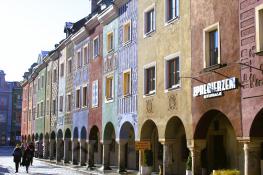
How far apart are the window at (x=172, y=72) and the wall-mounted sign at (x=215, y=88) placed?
83.2 inches

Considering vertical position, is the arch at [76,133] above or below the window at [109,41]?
below

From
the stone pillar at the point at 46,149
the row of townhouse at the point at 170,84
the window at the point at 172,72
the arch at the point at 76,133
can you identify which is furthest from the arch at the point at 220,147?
the stone pillar at the point at 46,149

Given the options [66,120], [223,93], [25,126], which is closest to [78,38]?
[66,120]

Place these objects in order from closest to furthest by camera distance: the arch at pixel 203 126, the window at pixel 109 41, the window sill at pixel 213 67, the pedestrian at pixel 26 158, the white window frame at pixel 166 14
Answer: the window sill at pixel 213 67 < the arch at pixel 203 126 < the white window frame at pixel 166 14 < the pedestrian at pixel 26 158 < the window at pixel 109 41

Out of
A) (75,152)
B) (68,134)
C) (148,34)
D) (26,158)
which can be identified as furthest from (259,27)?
(68,134)

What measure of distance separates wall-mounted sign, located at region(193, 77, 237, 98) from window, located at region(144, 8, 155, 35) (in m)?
5.87

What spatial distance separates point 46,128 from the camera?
4534cm

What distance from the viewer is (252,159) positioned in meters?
15.0

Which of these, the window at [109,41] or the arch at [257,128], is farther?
the window at [109,41]

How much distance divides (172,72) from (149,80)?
8.33 feet

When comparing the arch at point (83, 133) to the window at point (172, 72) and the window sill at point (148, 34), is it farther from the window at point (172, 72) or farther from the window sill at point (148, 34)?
the window at point (172, 72)

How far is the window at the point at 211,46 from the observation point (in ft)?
57.8

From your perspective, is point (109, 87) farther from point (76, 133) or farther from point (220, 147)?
point (220, 147)

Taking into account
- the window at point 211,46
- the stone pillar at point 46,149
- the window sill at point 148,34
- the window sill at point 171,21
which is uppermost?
the window sill at point 171,21
